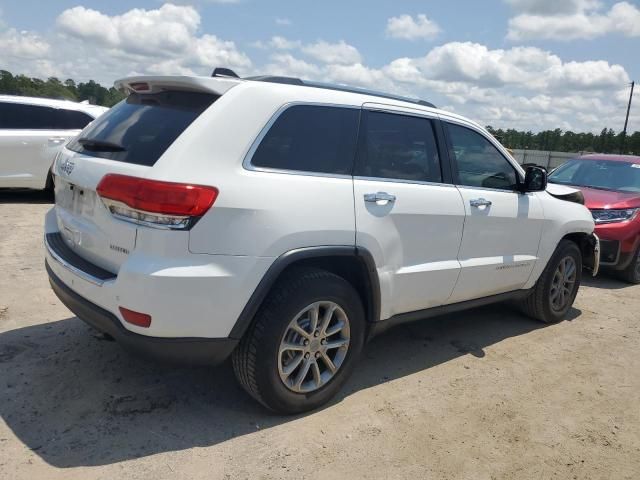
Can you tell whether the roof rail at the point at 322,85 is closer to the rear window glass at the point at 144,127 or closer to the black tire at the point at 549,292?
the rear window glass at the point at 144,127

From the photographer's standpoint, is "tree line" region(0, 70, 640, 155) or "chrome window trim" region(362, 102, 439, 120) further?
"tree line" region(0, 70, 640, 155)

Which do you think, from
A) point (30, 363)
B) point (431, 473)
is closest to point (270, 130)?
point (431, 473)

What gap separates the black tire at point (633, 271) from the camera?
713cm

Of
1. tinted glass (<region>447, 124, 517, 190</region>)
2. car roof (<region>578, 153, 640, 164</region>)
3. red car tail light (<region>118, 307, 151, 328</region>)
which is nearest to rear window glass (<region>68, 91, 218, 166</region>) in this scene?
red car tail light (<region>118, 307, 151, 328</region>)

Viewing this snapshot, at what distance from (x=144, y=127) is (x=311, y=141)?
927 mm

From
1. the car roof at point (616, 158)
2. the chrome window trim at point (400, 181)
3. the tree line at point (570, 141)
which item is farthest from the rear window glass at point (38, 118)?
the tree line at point (570, 141)

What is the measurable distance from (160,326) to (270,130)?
1.17m

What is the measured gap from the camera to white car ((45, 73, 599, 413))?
2713mm

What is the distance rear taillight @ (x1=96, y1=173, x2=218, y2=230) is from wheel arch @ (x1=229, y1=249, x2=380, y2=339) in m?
0.49

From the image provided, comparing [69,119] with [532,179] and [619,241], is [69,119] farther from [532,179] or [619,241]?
[619,241]

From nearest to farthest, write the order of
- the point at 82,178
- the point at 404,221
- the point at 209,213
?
the point at 209,213 → the point at 82,178 → the point at 404,221

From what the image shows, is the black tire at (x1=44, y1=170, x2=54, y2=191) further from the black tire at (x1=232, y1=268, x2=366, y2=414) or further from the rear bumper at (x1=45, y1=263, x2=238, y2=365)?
the black tire at (x1=232, y1=268, x2=366, y2=414)

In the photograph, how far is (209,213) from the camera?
2697 millimetres

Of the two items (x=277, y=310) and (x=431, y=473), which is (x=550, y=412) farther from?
(x=277, y=310)
